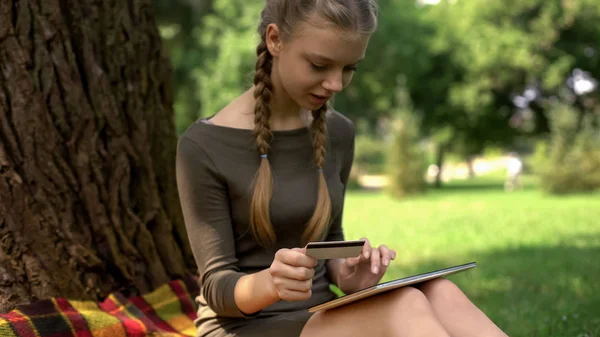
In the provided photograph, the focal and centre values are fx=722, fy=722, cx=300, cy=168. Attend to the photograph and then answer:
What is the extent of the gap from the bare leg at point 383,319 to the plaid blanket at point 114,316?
37.5 inches

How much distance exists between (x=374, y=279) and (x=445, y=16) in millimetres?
30247

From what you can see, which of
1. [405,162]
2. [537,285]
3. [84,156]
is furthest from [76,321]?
[405,162]

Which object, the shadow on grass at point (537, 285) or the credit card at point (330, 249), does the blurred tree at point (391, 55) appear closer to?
the shadow on grass at point (537, 285)

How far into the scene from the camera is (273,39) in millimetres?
2549

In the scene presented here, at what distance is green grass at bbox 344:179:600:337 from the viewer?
179 inches

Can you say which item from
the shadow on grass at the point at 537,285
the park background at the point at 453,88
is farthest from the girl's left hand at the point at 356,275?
the park background at the point at 453,88

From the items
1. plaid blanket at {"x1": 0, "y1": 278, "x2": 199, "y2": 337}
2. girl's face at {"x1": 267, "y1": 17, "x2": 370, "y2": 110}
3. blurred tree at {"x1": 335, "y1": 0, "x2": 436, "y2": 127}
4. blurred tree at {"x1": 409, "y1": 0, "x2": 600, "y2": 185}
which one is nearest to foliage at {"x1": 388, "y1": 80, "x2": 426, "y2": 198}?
blurred tree at {"x1": 335, "y1": 0, "x2": 436, "y2": 127}

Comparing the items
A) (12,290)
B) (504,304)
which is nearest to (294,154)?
(12,290)

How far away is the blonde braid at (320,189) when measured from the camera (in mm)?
2633

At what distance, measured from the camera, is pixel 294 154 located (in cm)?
275

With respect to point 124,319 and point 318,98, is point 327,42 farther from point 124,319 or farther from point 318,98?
point 124,319

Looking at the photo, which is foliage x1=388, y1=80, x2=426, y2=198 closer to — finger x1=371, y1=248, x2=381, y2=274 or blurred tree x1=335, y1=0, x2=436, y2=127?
blurred tree x1=335, y1=0, x2=436, y2=127

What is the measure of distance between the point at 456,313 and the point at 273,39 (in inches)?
44.1

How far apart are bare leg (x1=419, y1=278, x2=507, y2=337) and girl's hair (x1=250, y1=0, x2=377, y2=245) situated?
1.62 feet
